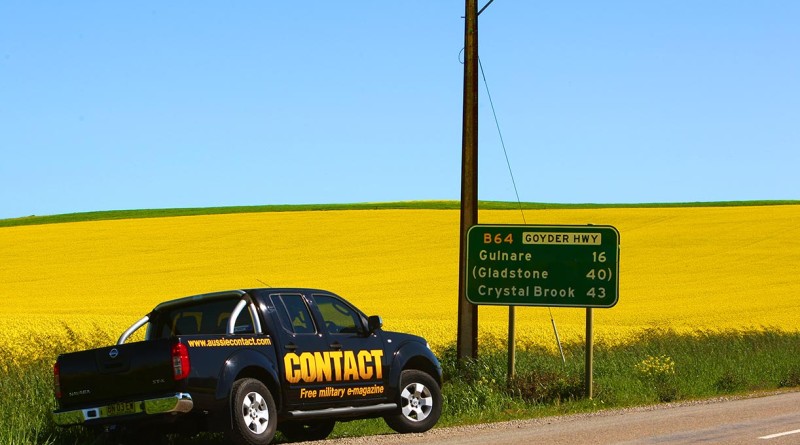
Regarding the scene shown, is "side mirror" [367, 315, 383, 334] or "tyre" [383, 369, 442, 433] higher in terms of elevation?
"side mirror" [367, 315, 383, 334]

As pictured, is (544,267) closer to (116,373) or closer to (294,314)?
(294,314)

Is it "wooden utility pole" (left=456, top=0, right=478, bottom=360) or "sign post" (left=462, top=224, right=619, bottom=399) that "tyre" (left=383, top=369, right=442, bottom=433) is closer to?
"sign post" (left=462, top=224, right=619, bottom=399)

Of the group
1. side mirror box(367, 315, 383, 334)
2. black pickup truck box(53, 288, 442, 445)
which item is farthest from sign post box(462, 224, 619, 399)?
side mirror box(367, 315, 383, 334)

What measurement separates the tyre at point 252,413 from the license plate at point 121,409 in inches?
37.0

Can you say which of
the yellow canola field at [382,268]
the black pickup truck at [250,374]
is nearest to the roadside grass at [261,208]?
the yellow canola field at [382,268]

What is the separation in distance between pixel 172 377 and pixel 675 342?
52.2 feet

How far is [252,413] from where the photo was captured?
12.4 metres

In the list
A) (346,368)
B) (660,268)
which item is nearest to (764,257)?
(660,268)

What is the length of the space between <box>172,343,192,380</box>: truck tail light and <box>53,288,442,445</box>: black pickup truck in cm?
1

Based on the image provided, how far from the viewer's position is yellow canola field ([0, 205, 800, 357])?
97.6 ft

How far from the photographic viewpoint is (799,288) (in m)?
37.4

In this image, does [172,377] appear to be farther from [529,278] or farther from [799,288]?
[799,288]

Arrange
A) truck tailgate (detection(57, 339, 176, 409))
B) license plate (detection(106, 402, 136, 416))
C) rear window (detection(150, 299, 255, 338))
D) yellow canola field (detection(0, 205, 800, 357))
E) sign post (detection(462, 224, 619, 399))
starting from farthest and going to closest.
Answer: yellow canola field (detection(0, 205, 800, 357)) → sign post (detection(462, 224, 619, 399)) → rear window (detection(150, 299, 255, 338)) → license plate (detection(106, 402, 136, 416)) → truck tailgate (detection(57, 339, 176, 409))

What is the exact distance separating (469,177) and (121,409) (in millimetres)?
8900
